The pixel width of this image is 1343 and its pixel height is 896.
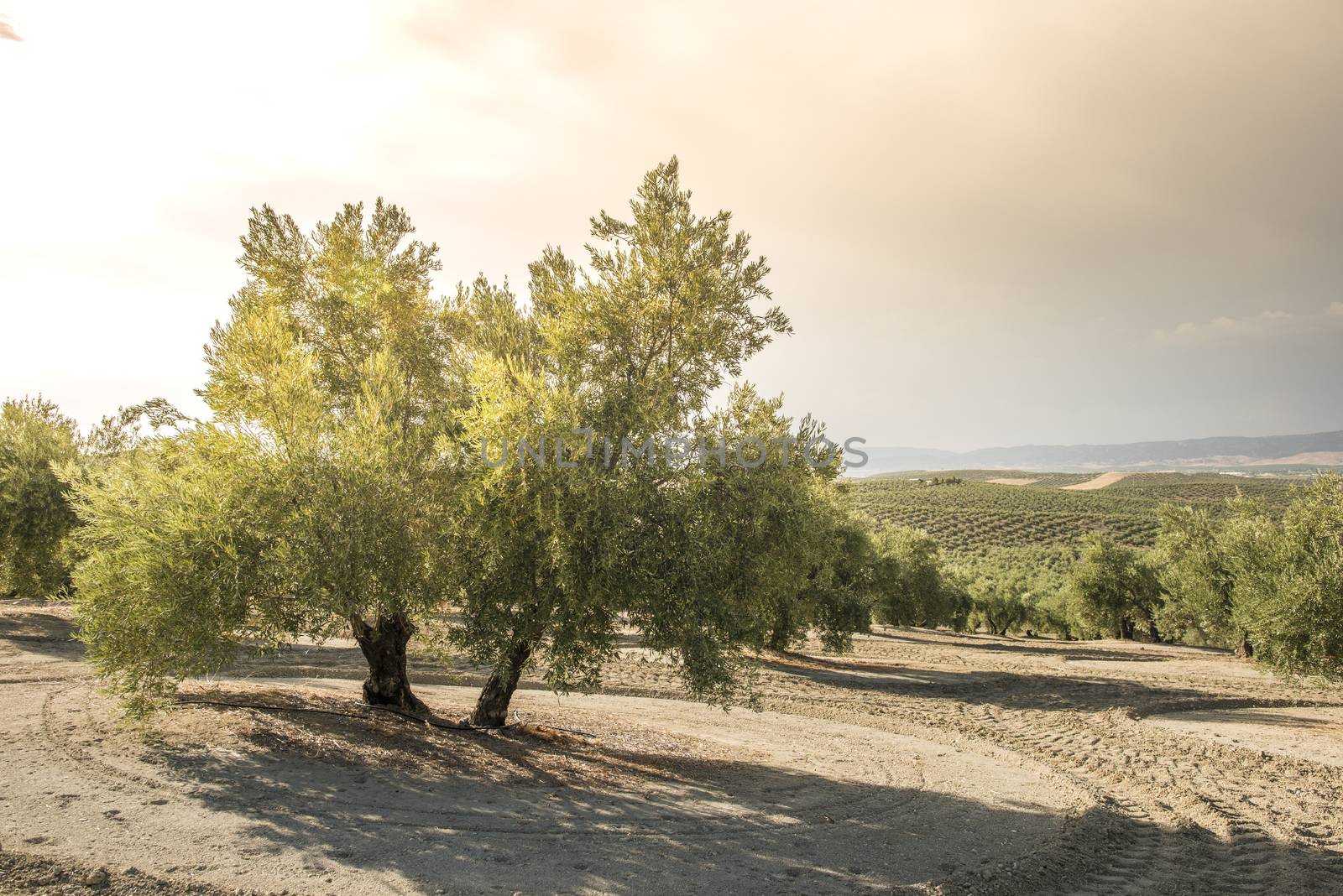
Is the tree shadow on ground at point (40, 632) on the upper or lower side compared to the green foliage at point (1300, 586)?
lower

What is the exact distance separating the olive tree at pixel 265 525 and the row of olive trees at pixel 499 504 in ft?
0.14

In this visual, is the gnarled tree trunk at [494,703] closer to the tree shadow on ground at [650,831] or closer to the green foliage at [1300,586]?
the tree shadow on ground at [650,831]

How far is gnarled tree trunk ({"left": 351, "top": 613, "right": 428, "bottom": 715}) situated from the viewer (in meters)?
13.9

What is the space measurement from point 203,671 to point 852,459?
12132 mm

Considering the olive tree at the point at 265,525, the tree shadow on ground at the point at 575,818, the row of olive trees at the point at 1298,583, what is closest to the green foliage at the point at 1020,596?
the row of olive trees at the point at 1298,583

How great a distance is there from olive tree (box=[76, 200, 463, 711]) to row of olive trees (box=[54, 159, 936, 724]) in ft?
0.14

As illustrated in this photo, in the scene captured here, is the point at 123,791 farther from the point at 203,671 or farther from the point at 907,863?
the point at 907,863

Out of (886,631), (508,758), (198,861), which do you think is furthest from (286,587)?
(886,631)

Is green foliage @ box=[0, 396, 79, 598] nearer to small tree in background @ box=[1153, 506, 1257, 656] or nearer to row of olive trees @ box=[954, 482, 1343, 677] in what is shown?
row of olive trees @ box=[954, 482, 1343, 677]

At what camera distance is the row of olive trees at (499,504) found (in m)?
A: 10.5

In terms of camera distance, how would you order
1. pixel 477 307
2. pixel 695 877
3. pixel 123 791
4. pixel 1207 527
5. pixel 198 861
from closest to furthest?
pixel 198 861 < pixel 695 877 < pixel 123 791 < pixel 477 307 < pixel 1207 527

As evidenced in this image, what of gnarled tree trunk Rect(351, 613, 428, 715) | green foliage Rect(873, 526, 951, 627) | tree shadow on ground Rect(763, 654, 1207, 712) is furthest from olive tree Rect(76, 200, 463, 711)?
green foliage Rect(873, 526, 951, 627)

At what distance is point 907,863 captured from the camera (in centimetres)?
891

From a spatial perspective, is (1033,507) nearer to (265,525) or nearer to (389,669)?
(389,669)
